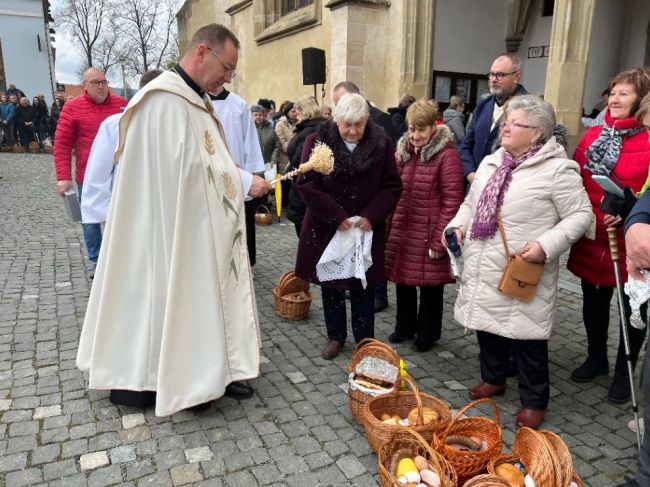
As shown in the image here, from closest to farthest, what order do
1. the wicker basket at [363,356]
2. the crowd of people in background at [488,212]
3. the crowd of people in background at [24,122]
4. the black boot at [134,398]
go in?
the crowd of people in background at [488,212] → the wicker basket at [363,356] → the black boot at [134,398] → the crowd of people in background at [24,122]

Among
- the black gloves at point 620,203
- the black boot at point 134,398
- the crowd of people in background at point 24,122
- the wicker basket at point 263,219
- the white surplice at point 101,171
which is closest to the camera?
the black gloves at point 620,203

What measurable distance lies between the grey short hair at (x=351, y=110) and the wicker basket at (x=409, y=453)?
191 centimetres

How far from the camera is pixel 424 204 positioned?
376 centimetres

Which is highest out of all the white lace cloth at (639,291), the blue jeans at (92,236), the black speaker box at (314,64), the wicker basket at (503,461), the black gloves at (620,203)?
the black speaker box at (314,64)

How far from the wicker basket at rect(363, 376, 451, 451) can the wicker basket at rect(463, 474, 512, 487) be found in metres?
0.41

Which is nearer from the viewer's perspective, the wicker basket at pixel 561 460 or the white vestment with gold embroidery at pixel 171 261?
the wicker basket at pixel 561 460

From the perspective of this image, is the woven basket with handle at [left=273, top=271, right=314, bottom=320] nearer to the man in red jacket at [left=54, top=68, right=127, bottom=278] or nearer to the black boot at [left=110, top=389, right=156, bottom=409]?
the black boot at [left=110, top=389, right=156, bottom=409]

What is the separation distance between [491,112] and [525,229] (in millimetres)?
1688

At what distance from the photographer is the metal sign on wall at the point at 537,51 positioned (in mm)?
12078

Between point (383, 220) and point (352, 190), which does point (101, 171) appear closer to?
point (352, 190)

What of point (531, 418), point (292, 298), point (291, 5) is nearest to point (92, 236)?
point (292, 298)

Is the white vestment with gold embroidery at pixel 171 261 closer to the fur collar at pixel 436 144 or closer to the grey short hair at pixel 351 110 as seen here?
the grey short hair at pixel 351 110

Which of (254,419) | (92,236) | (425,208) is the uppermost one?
(425,208)

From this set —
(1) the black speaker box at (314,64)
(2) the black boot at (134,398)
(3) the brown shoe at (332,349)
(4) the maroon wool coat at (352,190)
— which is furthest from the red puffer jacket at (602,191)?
(1) the black speaker box at (314,64)
